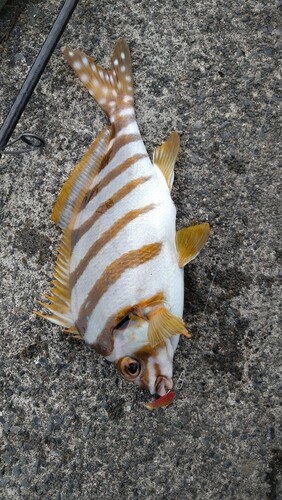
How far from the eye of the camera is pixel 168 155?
2260 millimetres

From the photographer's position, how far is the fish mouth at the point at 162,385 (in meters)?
1.99

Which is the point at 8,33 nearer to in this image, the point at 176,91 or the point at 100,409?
the point at 176,91

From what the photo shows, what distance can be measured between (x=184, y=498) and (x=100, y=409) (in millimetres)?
468

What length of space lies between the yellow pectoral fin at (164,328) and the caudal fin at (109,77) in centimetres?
85

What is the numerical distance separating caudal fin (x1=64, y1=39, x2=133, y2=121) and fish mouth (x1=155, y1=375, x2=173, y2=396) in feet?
3.32

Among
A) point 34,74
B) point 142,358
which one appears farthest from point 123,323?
point 34,74

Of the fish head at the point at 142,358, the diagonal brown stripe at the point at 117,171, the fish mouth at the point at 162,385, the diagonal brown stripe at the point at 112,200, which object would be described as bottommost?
the fish mouth at the point at 162,385

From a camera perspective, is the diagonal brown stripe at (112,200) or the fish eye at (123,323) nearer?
the fish eye at (123,323)

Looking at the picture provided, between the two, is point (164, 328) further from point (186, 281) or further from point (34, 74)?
point (34, 74)

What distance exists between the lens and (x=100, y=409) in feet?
7.69

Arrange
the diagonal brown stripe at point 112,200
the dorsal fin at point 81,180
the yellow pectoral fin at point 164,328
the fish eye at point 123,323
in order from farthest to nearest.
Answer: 1. the dorsal fin at point 81,180
2. the diagonal brown stripe at point 112,200
3. the fish eye at point 123,323
4. the yellow pectoral fin at point 164,328

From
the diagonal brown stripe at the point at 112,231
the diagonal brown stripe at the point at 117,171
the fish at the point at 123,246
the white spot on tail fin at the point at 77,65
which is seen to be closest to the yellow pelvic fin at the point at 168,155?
the fish at the point at 123,246

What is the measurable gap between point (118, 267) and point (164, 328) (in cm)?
29

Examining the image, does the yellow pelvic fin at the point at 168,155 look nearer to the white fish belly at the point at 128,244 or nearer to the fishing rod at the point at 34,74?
the white fish belly at the point at 128,244
